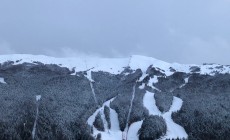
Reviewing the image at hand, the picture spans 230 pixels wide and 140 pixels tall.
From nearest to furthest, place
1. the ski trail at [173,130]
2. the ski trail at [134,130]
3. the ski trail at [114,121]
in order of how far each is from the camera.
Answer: the ski trail at [173,130], the ski trail at [134,130], the ski trail at [114,121]

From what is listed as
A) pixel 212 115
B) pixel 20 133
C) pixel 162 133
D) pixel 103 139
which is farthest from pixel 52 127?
pixel 212 115

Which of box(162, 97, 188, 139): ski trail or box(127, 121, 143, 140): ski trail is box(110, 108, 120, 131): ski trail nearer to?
box(127, 121, 143, 140): ski trail

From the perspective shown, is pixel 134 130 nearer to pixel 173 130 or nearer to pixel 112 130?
pixel 112 130

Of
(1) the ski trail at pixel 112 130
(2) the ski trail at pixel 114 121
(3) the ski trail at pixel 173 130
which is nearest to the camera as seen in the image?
(3) the ski trail at pixel 173 130

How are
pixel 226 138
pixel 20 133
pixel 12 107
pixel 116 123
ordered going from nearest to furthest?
1. pixel 226 138
2. pixel 20 133
3. pixel 116 123
4. pixel 12 107

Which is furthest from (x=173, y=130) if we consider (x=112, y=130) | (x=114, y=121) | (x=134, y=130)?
(x=114, y=121)

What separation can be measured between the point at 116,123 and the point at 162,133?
34470mm

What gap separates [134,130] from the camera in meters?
174

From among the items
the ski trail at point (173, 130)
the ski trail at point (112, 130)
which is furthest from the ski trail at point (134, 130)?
the ski trail at point (173, 130)

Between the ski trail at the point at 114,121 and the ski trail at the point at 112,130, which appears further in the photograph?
the ski trail at the point at 114,121

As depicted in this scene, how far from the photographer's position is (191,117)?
570ft

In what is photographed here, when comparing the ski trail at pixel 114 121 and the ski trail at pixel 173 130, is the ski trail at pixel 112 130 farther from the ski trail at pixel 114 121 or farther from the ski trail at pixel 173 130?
the ski trail at pixel 173 130

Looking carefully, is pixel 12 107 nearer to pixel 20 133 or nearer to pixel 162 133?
pixel 20 133

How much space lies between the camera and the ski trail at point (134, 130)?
16611 cm
